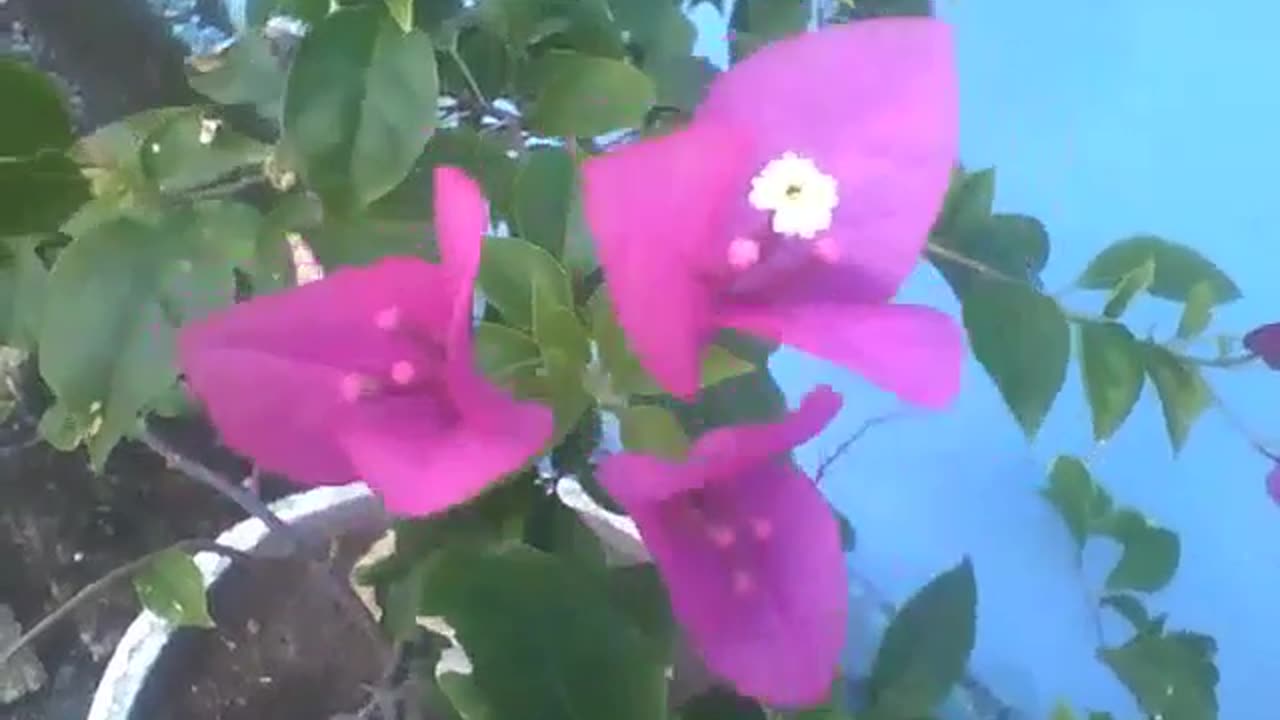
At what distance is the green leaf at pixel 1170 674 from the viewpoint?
111 cm

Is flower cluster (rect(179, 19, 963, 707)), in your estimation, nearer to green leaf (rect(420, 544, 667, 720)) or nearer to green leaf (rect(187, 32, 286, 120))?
green leaf (rect(420, 544, 667, 720))

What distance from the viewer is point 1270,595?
1247 millimetres

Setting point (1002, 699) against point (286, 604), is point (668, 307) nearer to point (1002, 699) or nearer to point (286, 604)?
point (286, 604)

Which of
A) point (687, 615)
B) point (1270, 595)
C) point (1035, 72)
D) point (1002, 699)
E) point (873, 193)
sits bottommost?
point (1002, 699)

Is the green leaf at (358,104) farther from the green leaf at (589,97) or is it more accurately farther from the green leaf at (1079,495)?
the green leaf at (1079,495)

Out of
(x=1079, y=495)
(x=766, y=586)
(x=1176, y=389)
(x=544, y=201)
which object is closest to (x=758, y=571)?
(x=766, y=586)

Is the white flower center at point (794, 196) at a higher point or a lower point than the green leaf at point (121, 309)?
higher

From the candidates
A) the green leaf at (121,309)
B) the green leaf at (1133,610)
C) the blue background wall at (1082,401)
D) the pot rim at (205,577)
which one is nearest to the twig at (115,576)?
the pot rim at (205,577)

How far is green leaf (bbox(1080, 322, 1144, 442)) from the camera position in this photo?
875mm

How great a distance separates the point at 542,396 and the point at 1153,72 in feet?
2.37

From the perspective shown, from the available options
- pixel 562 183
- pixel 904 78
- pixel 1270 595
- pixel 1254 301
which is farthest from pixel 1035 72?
pixel 904 78

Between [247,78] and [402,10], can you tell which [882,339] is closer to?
[402,10]

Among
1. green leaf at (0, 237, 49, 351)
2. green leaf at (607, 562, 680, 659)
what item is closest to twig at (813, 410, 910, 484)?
green leaf at (607, 562, 680, 659)

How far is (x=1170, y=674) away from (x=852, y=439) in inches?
12.1
